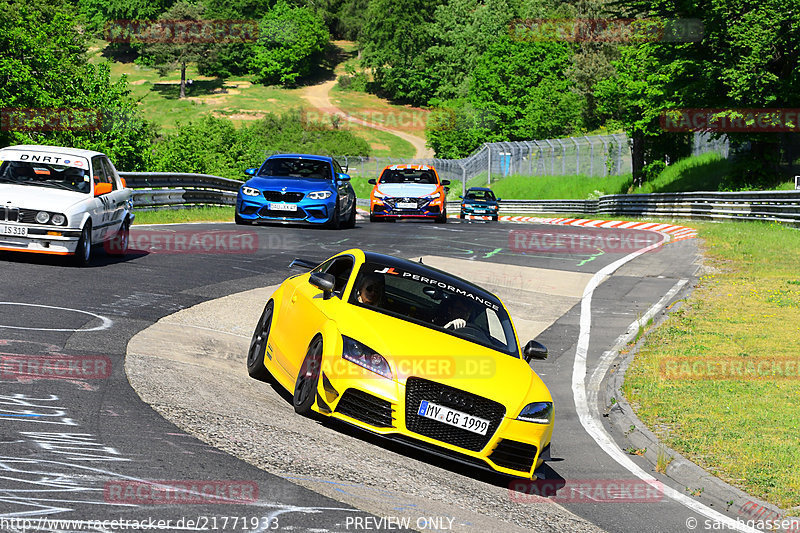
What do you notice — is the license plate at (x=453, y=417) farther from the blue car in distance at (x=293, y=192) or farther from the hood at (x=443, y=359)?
the blue car in distance at (x=293, y=192)

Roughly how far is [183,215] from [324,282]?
21.2 metres

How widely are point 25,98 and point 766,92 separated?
33332 millimetres

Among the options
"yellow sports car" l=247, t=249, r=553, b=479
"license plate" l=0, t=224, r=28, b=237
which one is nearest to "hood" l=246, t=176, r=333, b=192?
"license plate" l=0, t=224, r=28, b=237

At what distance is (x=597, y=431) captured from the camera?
399 inches

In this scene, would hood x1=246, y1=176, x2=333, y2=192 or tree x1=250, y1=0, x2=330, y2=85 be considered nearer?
hood x1=246, y1=176, x2=333, y2=192

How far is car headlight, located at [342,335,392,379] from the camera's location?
7455mm

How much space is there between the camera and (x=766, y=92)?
40219 mm

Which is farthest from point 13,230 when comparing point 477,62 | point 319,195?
point 477,62

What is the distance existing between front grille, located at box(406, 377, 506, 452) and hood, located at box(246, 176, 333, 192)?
57.1 feet

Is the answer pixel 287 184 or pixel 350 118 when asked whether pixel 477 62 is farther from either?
pixel 287 184

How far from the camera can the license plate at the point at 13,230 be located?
1425cm

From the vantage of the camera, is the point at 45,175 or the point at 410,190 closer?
the point at 45,175

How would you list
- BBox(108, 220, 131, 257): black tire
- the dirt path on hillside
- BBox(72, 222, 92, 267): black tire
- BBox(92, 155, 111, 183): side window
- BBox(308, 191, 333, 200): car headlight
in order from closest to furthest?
BBox(72, 222, 92, 267): black tire < BBox(92, 155, 111, 183): side window < BBox(108, 220, 131, 257): black tire < BBox(308, 191, 333, 200): car headlight < the dirt path on hillside

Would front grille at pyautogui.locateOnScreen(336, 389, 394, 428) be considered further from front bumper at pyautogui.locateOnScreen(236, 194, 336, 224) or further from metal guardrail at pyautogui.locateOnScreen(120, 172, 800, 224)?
metal guardrail at pyautogui.locateOnScreen(120, 172, 800, 224)
